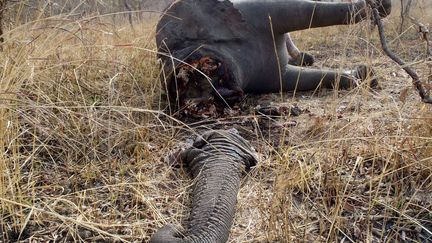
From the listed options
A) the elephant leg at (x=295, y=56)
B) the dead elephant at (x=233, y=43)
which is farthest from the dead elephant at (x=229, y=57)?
the elephant leg at (x=295, y=56)

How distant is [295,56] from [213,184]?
2221mm

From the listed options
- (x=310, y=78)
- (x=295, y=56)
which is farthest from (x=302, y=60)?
(x=310, y=78)

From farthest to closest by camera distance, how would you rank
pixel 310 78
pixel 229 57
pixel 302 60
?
pixel 302 60
pixel 310 78
pixel 229 57

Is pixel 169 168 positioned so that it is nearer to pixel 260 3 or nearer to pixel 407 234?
pixel 407 234

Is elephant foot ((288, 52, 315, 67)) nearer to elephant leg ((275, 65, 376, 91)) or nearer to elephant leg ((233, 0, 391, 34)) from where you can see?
elephant leg ((275, 65, 376, 91))

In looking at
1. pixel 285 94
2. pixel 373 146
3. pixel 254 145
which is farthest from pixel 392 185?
pixel 285 94

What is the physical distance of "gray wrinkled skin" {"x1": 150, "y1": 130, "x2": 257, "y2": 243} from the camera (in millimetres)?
1744

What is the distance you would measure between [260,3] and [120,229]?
6.05ft

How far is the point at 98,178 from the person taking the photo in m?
2.18

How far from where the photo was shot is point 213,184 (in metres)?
2.03

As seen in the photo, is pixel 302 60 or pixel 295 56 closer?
pixel 295 56

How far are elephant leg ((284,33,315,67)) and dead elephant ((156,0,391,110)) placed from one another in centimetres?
37

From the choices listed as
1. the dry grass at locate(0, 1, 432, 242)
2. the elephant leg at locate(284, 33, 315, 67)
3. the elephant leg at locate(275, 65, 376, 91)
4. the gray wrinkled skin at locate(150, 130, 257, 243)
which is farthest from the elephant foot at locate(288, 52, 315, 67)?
the gray wrinkled skin at locate(150, 130, 257, 243)

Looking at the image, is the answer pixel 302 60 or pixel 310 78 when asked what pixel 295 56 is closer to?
pixel 302 60
